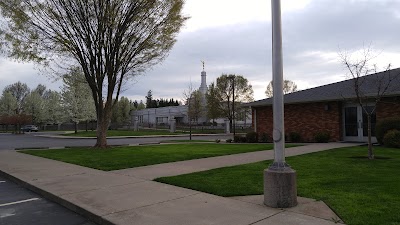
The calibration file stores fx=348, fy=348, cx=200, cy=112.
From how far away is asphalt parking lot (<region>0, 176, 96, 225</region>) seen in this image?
567 centimetres

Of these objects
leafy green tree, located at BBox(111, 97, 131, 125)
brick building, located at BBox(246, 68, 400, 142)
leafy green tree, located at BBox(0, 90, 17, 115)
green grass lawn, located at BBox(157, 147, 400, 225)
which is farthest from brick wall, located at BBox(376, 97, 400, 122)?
leafy green tree, located at BBox(111, 97, 131, 125)

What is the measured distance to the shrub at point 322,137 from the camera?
20.6 m

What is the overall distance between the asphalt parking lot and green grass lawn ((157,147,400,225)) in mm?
2594

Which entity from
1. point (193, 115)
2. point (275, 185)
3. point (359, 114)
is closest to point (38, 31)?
point (275, 185)

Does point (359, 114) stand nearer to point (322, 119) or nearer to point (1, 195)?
point (322, 119)

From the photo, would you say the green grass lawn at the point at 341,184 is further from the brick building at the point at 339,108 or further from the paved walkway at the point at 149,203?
the brick building at the point at 339,108

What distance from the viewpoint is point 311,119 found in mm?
22219

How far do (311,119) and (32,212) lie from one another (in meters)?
19.0

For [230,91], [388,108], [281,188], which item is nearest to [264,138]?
[388,108]

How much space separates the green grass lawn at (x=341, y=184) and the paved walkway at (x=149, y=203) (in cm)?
39

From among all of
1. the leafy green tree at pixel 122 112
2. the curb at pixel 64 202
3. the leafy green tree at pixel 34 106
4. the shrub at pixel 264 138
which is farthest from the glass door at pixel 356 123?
the leafy green tree at pixel 122 112

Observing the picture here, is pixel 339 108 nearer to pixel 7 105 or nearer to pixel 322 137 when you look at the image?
pixel 322 137

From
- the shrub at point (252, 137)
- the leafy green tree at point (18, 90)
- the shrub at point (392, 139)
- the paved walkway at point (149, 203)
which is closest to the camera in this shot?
the paved walkway at point (149, 203)

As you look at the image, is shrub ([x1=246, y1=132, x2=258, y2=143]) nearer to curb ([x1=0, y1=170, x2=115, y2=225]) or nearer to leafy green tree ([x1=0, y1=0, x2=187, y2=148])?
leafy green tree ([x1=0, y1=0, x2=187, y2=148])
